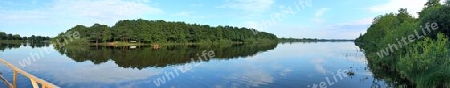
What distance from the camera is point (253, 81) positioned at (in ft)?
65.3

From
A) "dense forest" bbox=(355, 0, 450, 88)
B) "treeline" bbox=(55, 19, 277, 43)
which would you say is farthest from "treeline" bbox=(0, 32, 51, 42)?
"dense forest" bbox=(355, 0, 450, 88)

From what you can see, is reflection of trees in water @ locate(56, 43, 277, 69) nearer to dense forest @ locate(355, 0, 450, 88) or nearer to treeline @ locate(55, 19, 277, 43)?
dense forest @ locate(355, 0, 450, 88)

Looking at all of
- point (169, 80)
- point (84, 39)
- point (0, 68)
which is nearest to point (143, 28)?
point (84, 39)

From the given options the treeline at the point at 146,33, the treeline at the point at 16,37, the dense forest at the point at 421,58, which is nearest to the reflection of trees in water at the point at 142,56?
the dense forest at the point at 421,58

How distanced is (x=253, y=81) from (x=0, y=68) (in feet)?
59.3

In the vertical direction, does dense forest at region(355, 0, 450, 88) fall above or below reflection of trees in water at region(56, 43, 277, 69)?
above

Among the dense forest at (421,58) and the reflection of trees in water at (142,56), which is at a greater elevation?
the dense forest at (421,58)

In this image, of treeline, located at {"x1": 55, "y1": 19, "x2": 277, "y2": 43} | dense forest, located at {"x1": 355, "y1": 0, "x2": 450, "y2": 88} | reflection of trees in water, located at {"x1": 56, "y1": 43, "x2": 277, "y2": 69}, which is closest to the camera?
dense forest, located at {"x1": 355, "y1": 0, "x2": 450, "y2": 88}

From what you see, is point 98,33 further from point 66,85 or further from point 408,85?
point 408,85

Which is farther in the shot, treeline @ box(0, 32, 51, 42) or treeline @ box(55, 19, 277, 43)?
treeline @ box(0, 32, 51, 42)

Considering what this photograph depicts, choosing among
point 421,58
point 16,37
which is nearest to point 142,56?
point 421,58

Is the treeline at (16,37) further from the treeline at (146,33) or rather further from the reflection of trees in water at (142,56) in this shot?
the reflection of trees in water at (142,56)

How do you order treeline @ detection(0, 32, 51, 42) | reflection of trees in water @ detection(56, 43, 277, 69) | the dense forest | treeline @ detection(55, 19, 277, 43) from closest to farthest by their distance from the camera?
1. the dense forest
2. reflection of trees in water @ detection(56, 43, 277, 69)
3. treeline @ detection(55, 19, 277, 43)
4. treeline @ detection(0, 32, 51, 42)

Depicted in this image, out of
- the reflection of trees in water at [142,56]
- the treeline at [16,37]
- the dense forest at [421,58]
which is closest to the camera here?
the dense forest at [421,58]
